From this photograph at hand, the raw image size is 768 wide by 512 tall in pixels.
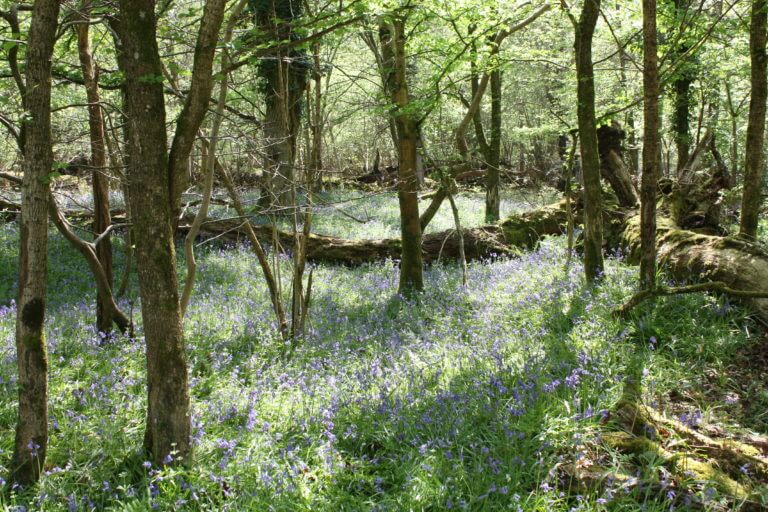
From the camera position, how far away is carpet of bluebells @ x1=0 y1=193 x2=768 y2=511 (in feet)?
11.5

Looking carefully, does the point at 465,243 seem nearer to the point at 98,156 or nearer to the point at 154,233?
the point at 98,156

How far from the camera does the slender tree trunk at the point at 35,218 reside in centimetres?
344

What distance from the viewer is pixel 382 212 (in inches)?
785

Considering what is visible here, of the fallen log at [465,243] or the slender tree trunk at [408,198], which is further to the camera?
the fallen log at [465,243]

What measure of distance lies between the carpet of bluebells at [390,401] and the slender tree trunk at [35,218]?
2.19 feet

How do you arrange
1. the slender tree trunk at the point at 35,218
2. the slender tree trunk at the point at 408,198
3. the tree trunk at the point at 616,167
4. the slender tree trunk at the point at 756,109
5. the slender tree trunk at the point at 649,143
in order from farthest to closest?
the tree trunk at the point at 616,167 → the slender tree trunk at the point at 408,198 → the slender tree trunk at the point at 756,109 → the slender tree trunk at the point at 649,143 → the slender tree trunk at the point at 35,218

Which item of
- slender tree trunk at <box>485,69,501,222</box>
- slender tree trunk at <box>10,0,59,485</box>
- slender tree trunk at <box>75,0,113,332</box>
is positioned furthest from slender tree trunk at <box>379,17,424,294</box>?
slender tree trunk at <box>485,69,501,222</box>

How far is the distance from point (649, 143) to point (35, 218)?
5916 mm

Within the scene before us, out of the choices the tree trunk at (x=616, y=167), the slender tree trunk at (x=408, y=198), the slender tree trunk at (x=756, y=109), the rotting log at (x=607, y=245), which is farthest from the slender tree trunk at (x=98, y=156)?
the tree trunk at (x=616, y=167)

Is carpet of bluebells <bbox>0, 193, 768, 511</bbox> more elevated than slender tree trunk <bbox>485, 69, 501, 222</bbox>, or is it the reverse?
slender tree trunk <bbox>485, 69, 501, 222</bbox>

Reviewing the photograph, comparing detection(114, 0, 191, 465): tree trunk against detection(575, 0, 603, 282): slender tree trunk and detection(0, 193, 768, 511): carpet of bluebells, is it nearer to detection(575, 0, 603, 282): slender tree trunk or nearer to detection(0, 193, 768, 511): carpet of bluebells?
detection(0, 193, 768, 511): carpet of bluebells

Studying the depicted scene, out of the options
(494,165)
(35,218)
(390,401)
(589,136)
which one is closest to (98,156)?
(35,218)

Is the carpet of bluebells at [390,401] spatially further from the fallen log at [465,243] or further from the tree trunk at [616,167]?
the fallen log at [465,243]

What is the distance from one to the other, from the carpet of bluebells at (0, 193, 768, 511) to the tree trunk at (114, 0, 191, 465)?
1.10 feet
